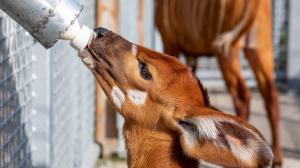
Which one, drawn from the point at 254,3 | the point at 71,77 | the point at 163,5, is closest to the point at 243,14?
the point at 254,3

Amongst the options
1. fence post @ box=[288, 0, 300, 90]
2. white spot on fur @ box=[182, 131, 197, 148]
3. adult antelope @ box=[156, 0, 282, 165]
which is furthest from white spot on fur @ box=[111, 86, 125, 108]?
fence post @ box=[288, 0, 300, 90]

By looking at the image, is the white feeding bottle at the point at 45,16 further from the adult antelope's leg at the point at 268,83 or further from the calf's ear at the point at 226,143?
the adult antelope's leg at the point at 268,83

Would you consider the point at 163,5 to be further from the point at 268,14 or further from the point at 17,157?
the point at 17,157

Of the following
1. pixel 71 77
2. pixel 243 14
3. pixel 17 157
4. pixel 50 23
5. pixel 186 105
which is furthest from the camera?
pixel 243 14

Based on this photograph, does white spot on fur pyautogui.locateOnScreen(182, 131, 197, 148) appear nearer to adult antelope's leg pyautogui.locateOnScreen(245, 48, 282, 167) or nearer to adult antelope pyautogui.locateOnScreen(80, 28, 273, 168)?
adult antelope pyautogui.locateOnScreen(80, 28, 273, 168)

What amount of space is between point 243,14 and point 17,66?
A: 342cm

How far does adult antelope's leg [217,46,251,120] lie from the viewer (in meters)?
7.29

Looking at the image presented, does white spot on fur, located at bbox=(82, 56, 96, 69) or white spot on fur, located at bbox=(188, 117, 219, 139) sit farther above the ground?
white spot on fur, located at bbox=(82, 56, 96, 69)

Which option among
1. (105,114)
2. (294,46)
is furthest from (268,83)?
(294,46)

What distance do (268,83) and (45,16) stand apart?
14.6 feet

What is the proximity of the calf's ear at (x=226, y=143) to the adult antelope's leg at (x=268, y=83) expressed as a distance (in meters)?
3.94

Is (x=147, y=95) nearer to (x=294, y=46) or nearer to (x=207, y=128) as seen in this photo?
(x=207, y=128)

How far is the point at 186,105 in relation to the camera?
12.1 feet

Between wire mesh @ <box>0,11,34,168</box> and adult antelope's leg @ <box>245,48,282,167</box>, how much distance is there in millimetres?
3283
